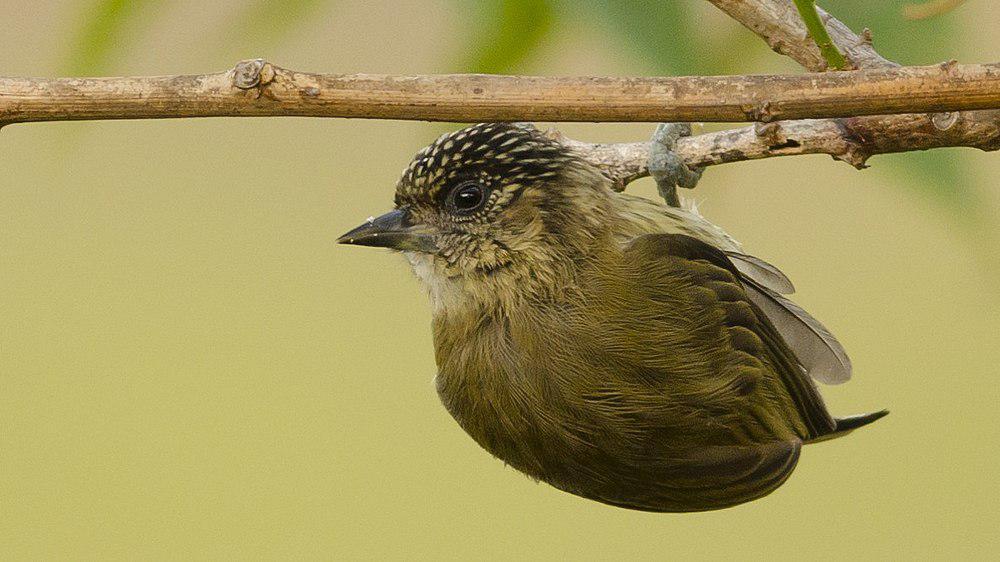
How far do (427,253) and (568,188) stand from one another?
11.0 inches

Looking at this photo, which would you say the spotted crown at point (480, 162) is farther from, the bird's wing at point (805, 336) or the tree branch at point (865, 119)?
the tree branch at point (865, 119)

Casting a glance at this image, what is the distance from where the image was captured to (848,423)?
2.07 m

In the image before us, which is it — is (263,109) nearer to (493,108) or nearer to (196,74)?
(196,74)

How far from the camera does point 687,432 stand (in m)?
1.93

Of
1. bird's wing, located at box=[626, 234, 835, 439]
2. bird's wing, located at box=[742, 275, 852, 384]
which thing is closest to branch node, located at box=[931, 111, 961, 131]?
bird's wing, located at box=[626, 234, 835, 439]

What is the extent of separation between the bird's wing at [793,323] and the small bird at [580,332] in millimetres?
109

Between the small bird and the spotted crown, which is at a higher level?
the spotted crown

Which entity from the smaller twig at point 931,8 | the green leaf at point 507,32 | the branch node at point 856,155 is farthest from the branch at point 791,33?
the smaller twig at point 931,8

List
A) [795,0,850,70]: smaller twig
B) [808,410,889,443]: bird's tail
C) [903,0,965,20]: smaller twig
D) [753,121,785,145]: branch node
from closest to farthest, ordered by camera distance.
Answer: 1. [903,0,965,20]: smaller twig
2. [795,0,850,70]: smaller twig
3. [753,121,785,145]: branch node
4. [808,410,889,443]: bird's tail

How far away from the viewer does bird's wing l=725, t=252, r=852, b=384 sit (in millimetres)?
2111

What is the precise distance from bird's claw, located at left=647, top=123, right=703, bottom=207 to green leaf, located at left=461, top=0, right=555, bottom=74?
2.69ft

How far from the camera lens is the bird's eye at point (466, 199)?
6.36 ft

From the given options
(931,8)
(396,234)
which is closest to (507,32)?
(931,8)

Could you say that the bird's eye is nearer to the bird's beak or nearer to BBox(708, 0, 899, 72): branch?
the bird's beak
